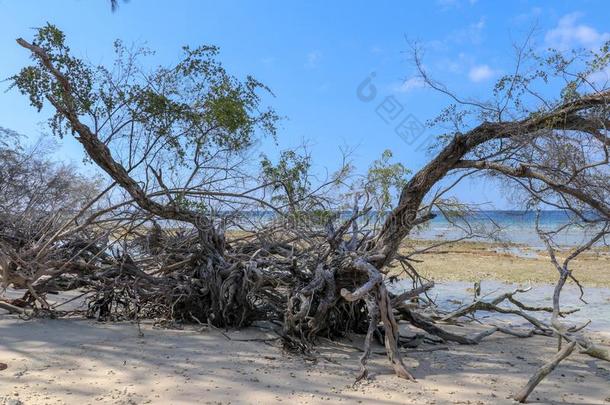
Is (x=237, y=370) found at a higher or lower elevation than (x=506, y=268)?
lower

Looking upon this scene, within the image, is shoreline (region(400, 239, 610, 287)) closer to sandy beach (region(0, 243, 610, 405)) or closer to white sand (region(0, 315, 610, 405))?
sandy beach (region(0, 243, 610, 405))

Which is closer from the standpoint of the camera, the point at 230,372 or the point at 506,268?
the point at 230,372

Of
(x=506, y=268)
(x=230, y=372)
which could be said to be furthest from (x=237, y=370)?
(x=506, y=268)

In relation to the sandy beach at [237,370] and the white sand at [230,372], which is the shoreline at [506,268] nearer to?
the sandy beach at [237,370]

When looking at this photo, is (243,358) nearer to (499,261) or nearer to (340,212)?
(340,212)

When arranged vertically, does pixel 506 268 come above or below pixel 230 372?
above

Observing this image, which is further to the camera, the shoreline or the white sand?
the shoreline

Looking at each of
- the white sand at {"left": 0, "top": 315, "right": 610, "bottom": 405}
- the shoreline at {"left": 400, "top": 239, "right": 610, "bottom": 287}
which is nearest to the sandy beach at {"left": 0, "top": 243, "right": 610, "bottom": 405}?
the white sand at {"left": 0, "top": 315, "right": 610, "bottom": 405}

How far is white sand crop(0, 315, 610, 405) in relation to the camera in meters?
3.81

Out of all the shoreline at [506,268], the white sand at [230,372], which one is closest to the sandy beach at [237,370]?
the white sand at [230,372]

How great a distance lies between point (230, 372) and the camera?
14.3ft

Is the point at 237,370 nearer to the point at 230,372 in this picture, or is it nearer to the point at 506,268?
the point at 230,372

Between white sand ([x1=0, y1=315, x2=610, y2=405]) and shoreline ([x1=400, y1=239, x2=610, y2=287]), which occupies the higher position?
shoreline ([x1=400, y1=239, x2=610, y2=287])

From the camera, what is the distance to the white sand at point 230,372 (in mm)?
3807
